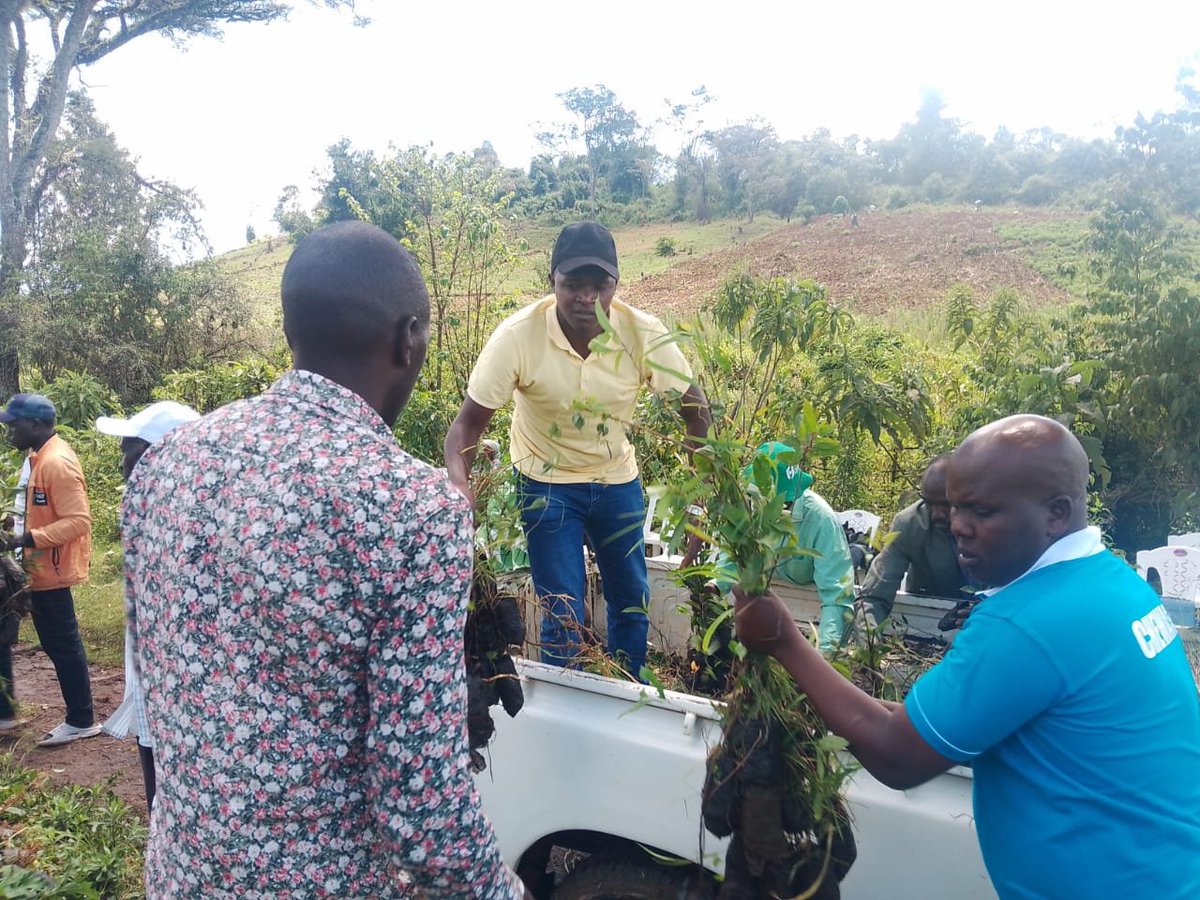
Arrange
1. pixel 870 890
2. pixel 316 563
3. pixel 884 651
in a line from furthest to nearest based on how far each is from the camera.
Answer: pixel 884 651 < pixel 870 890 < pixel 316 563

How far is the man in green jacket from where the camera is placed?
288 centimetres

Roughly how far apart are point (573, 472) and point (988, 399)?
104 inches

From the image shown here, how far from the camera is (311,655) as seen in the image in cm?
133

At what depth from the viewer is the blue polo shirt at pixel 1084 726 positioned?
1.55m

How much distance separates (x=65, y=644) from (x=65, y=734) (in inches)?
21.1

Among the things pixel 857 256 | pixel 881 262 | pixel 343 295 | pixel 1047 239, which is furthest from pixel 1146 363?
pixel 1047 239

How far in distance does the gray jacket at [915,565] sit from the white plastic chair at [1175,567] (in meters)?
0.87

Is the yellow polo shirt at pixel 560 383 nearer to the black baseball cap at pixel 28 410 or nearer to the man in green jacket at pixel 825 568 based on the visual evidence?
the man in green jacket at pixel 825 568

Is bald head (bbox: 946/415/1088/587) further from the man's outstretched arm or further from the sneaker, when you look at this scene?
the sneaker

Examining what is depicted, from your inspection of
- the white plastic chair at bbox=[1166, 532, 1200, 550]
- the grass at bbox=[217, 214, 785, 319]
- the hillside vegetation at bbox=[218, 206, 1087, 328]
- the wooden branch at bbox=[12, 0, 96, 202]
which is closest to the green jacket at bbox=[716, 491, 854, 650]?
the white plastic chair at bbox=[1166, 532, 1200, 550]

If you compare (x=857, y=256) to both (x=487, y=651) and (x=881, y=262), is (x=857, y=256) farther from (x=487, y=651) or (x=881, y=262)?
(x=487, y=651)

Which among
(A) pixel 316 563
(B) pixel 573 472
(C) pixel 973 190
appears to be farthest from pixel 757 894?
(C) pixel 973 190

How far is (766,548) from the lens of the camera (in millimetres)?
1876

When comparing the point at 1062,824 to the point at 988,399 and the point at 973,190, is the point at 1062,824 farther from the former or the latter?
the point at 973,190
